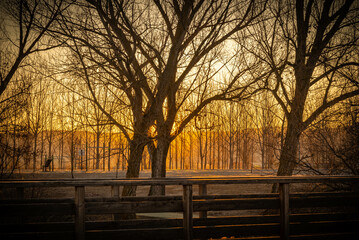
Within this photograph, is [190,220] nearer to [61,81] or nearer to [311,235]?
[311,235]

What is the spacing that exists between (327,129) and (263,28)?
4735mm

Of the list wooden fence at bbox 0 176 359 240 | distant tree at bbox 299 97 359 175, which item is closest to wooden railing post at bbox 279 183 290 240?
wooden fence at bbox 0 176 359 240

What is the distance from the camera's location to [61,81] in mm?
9211

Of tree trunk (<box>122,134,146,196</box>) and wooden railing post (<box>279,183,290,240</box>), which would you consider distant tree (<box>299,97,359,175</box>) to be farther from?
tree trunk (<box>122,134,146,196</box>)

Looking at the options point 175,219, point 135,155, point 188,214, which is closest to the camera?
point 188,214

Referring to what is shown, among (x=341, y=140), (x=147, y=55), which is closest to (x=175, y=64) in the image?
(x=147, y=55)

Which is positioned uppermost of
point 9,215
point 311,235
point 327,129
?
point 327,129

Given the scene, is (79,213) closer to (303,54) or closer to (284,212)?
(284,212)

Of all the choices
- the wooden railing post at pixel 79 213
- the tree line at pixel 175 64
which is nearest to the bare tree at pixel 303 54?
the tree line at pixel 175 64

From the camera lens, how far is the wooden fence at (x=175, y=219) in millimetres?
4715

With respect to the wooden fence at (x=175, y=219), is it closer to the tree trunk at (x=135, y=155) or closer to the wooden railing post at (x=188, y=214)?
the wooden railing post at (x=188, y=214)

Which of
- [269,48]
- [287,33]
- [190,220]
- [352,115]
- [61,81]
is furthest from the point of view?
[269,48]

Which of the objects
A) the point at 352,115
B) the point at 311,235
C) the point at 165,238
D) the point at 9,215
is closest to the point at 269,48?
the point at 352,115

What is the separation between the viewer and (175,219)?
5289mm
